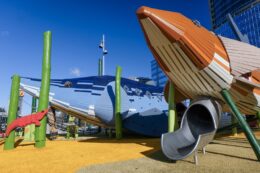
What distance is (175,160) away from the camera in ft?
25.3

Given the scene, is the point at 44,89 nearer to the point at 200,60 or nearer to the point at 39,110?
the point at 39,110

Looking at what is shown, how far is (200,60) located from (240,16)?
268 ft

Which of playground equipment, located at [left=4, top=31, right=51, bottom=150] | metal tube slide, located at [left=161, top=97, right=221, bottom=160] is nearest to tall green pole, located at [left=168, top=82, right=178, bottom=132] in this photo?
metal tube slide, located at [left=161, top=97, right=221, bottom=160]

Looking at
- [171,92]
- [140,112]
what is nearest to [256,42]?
[140,112]

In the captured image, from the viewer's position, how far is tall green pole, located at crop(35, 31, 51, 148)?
1220cm

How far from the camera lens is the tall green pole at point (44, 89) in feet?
40.0

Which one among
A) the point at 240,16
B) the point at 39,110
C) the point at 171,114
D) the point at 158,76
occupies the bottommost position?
the point at 171,114

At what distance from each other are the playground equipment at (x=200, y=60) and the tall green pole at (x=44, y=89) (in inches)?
286

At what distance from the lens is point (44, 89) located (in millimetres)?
12695

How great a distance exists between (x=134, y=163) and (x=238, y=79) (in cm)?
483

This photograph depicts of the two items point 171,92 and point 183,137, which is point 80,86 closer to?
point 171,92

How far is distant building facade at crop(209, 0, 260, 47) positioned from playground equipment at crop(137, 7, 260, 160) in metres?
54.2

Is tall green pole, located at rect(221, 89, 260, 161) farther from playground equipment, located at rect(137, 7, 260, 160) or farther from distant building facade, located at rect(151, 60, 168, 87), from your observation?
distant building facade, located at rect(151, 60, 168, 87)

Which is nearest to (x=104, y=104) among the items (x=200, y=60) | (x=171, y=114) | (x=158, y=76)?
(x=171, y=114)
